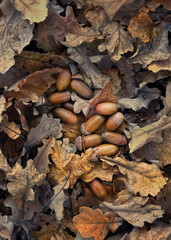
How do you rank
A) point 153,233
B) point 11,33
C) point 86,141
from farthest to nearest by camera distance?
point 86,141
point 11,33
point 153,233

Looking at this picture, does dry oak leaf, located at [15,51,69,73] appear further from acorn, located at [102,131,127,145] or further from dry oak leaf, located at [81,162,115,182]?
dry oak leaf, located at [81,162,115,182]

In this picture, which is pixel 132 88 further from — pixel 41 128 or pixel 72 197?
pixel 72 197

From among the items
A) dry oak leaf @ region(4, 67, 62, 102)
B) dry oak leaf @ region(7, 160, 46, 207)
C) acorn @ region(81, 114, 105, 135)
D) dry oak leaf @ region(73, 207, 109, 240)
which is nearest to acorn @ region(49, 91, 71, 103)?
dry oak leaf @ region(4, 67, 62, 102)

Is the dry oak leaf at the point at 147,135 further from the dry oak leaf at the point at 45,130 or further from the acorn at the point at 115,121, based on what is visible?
the dry oak leaf at the point at 45,130

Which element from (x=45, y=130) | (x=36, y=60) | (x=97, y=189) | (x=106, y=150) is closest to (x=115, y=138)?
(x=106, y=150)

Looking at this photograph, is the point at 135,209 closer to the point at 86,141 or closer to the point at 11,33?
the point at 86,141

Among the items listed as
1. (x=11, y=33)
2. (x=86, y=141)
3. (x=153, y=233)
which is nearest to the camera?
(x=153, y=233)

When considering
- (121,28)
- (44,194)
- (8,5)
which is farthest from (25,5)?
(44,194)
